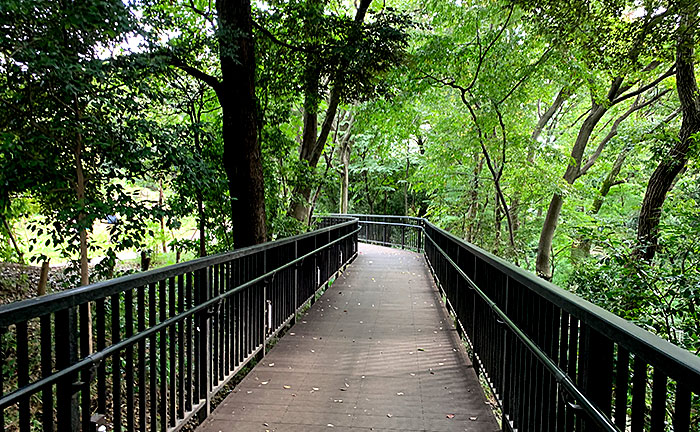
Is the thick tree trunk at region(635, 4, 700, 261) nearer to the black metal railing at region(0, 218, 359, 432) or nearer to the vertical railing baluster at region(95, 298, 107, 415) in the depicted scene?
the black metal railing at region(0, 218, 359, 432)

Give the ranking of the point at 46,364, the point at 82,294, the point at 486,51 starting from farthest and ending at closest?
1. the point at 486,51
2. the point at 82,294
3. the point at 46,364

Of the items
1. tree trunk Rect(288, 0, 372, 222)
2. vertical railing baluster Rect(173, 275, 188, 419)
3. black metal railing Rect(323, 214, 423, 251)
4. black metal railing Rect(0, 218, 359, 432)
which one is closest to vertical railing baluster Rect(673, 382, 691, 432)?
black metal railing Rect(0, 218, 359, 432)

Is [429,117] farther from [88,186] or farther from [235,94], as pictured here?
[88,186]

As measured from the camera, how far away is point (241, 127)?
18.7 feet

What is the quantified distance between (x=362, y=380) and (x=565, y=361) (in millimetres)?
2326

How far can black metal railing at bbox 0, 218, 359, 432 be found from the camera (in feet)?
5.70

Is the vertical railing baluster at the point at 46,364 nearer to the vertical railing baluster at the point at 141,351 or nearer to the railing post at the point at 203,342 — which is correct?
the vertical railing baluster at the point at 141,351

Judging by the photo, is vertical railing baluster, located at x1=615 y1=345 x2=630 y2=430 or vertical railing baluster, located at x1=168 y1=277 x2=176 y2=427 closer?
vertical railing baluster, located at x1=615 y1=345 x2=630 y2=430

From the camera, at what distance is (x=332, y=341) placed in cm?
531

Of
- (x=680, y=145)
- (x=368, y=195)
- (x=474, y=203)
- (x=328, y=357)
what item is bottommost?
(x=328, y=357)

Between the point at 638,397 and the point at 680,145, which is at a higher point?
the point at 680,145

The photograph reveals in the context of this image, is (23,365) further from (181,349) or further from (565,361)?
(565,361)

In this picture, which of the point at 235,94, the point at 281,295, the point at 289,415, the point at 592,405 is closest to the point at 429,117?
the point at 235,94

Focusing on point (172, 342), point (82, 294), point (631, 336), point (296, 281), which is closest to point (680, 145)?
point (296, 281)
